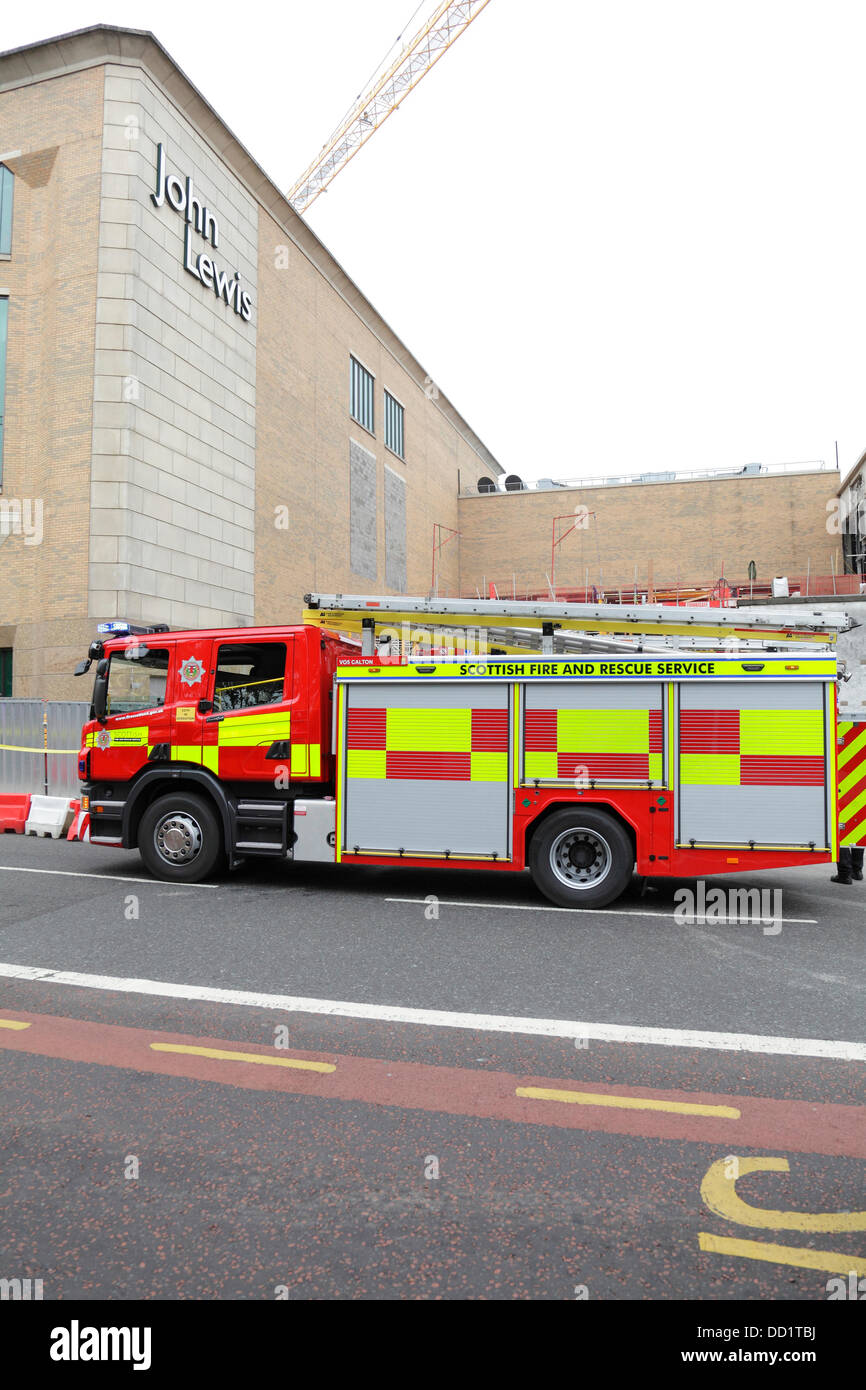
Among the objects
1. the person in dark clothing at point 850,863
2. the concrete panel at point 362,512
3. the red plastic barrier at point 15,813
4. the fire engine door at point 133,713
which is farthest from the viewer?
the concrete panel at point 362,512

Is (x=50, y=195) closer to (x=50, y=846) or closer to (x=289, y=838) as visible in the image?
(x=50, y=846)

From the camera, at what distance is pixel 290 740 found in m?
8.42

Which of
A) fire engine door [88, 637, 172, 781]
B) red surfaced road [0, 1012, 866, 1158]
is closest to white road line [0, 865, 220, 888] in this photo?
fire engine door [88, 637, 172, 781]

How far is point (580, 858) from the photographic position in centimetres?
778

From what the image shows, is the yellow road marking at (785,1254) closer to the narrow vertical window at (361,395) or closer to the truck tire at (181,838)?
the truck tire at (181,838)

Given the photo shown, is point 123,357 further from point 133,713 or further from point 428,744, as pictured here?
point 428,744

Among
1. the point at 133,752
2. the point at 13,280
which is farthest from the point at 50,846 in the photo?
the point at 13,280

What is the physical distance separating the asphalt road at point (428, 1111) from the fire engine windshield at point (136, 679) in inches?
108

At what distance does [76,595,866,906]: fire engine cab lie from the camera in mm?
7418

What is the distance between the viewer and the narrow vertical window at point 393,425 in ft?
130

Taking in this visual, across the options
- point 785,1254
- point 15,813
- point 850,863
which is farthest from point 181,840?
point 785,1254

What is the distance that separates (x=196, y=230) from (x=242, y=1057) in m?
24.7

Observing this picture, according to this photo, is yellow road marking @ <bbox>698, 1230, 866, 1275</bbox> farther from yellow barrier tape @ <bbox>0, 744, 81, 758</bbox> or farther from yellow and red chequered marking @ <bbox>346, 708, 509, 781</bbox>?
yellow barrier tape @ <bbox>0, 744, 81, 758</bbox>

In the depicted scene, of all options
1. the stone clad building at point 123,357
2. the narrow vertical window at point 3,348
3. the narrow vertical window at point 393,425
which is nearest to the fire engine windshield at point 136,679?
the stone clad building at point 123,357
